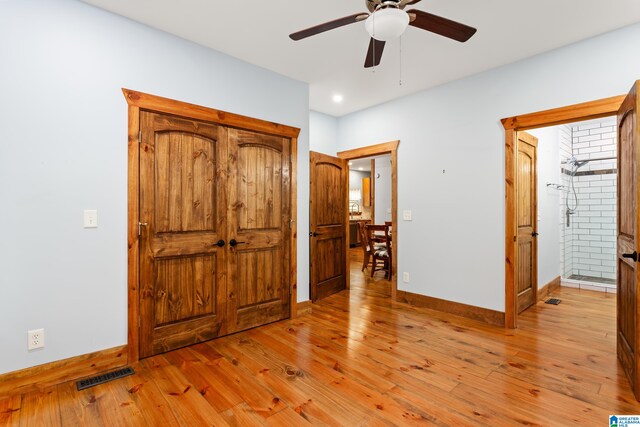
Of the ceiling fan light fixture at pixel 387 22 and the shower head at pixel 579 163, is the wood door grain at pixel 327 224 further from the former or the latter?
the shower head at pixel 579 163

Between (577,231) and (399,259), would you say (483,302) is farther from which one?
(577,231)

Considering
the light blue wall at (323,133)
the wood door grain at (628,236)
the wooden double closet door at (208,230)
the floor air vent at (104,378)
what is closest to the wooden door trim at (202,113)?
A: the wooden double closet door at (208,230)

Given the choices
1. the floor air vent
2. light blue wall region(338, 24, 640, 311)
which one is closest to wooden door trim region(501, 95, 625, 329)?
light blue wall region(338, 24, 640, 311)

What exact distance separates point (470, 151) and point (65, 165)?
396cm

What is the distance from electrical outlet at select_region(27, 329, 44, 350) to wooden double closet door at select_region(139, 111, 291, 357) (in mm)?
630

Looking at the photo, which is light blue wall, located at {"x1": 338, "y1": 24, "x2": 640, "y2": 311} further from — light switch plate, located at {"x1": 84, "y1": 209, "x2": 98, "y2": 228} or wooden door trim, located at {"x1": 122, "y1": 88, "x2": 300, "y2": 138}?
light switch plate, located at {"x1": 84, "y1": 209, "x2": 98, "y2": 228}

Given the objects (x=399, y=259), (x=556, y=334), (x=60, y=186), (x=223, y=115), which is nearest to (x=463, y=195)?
(x=399, y=259)

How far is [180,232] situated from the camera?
283 centimetres

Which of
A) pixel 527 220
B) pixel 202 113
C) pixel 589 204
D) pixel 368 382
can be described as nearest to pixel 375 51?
pixel 202 113

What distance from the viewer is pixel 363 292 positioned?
4.80m

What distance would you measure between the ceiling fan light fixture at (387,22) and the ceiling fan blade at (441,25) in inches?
10.5

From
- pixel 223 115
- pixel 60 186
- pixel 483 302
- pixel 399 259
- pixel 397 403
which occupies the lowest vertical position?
pixel 397 403

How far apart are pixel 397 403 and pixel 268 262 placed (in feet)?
6.45

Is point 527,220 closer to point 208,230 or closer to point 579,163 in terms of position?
point 579,163
